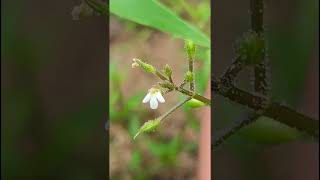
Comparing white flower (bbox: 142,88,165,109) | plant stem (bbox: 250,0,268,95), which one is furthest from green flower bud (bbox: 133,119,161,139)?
Answer: plant stem (bbox: 250,0,268,95)

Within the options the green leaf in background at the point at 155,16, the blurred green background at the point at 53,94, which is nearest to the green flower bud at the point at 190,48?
the green leaf in background at the point at 155,16

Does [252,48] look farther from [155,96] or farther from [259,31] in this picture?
[155,96]

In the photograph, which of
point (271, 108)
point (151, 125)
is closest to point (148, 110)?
point (151, 125)

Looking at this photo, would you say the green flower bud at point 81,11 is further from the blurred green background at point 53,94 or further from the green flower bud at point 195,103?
the green flower bud at point 195,103

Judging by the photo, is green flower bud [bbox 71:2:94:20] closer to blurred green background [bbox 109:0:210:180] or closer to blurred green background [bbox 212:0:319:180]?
blurred green background [bbox 109:0:210:180]

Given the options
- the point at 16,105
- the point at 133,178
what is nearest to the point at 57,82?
the point at 16,105
